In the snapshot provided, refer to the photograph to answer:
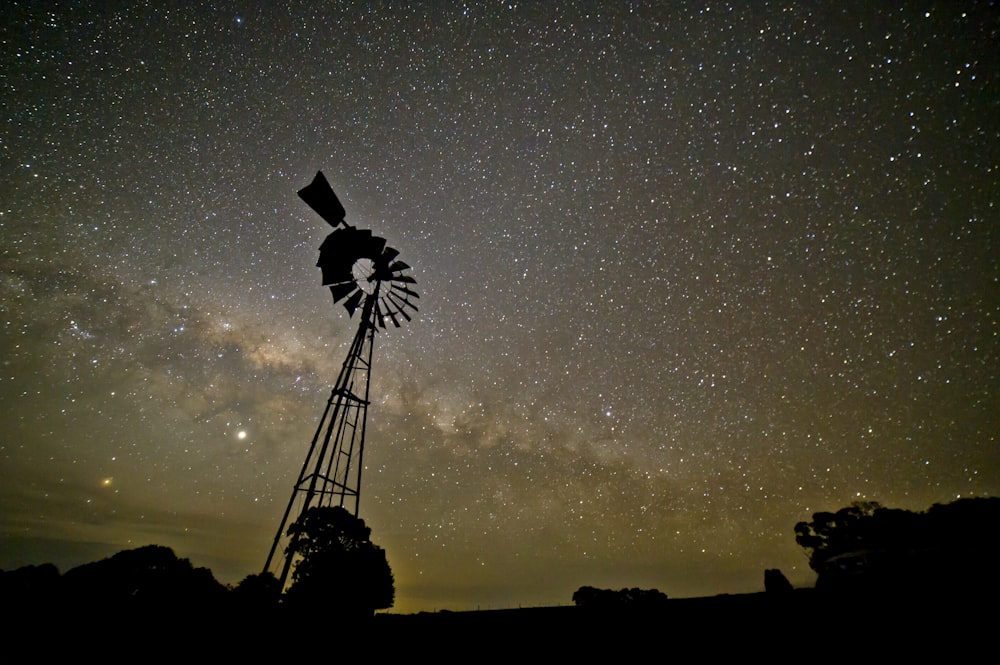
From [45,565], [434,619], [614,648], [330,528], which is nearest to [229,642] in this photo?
[434,619]

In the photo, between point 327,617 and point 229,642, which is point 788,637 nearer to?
point 327,617

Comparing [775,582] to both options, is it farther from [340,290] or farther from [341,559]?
[341,559]

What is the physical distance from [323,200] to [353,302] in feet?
12.0

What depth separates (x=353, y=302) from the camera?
14.9 meters

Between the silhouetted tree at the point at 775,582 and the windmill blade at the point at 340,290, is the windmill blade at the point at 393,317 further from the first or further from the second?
the silhouetted tree at the point at 775,582

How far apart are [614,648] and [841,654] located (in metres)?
2.35

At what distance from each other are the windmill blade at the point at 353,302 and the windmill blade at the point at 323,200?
2656mm

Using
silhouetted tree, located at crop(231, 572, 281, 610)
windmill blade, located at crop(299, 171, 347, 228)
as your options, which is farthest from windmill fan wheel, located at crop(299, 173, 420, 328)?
silhouetted tree, located at crop(231, 572, 281, 610)

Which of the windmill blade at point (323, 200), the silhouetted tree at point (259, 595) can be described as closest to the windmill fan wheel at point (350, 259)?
the windmill blade at point (323, 200)

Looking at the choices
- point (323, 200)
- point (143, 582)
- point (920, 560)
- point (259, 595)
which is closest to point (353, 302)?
point (323, 200)

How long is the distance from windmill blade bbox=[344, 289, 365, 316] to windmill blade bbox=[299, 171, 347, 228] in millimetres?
2656

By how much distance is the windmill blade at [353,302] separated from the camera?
14.8 meters

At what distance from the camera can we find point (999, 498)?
61.7ft

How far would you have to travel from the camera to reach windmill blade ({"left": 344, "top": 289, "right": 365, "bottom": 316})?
48.5ft
